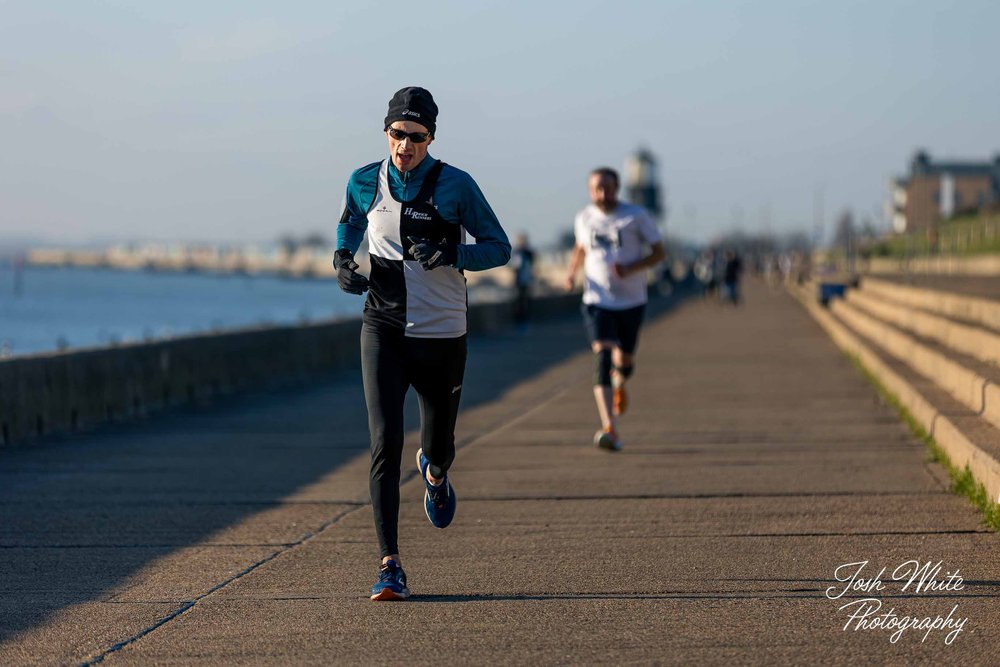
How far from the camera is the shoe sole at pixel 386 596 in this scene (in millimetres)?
6195

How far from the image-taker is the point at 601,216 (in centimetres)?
1186

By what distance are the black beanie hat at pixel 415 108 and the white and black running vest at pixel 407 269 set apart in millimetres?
201

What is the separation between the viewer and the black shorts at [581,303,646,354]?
472 inches

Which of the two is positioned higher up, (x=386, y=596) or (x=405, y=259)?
(x=405, y=259)

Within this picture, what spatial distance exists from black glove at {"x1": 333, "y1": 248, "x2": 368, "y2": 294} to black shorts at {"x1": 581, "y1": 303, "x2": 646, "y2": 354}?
5499mm

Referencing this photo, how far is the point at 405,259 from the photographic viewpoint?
21.5 feet

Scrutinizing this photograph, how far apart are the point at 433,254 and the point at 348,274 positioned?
39 cm

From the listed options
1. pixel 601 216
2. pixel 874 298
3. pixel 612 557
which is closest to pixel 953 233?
pixel 874 298

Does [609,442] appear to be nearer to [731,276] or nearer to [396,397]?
[396,397]

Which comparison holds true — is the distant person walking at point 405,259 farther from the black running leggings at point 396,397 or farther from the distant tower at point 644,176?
the distant tower at point 644,176

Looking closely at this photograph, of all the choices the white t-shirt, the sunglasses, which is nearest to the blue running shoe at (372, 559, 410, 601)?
the sunglasses

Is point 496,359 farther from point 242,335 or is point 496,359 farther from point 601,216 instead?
point 601,216

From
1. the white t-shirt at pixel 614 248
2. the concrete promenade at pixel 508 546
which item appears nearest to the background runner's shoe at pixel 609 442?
the concrete promenade at pixel 508 546

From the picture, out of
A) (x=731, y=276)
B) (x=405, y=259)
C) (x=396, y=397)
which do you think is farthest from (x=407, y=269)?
(x=731, y=276)
